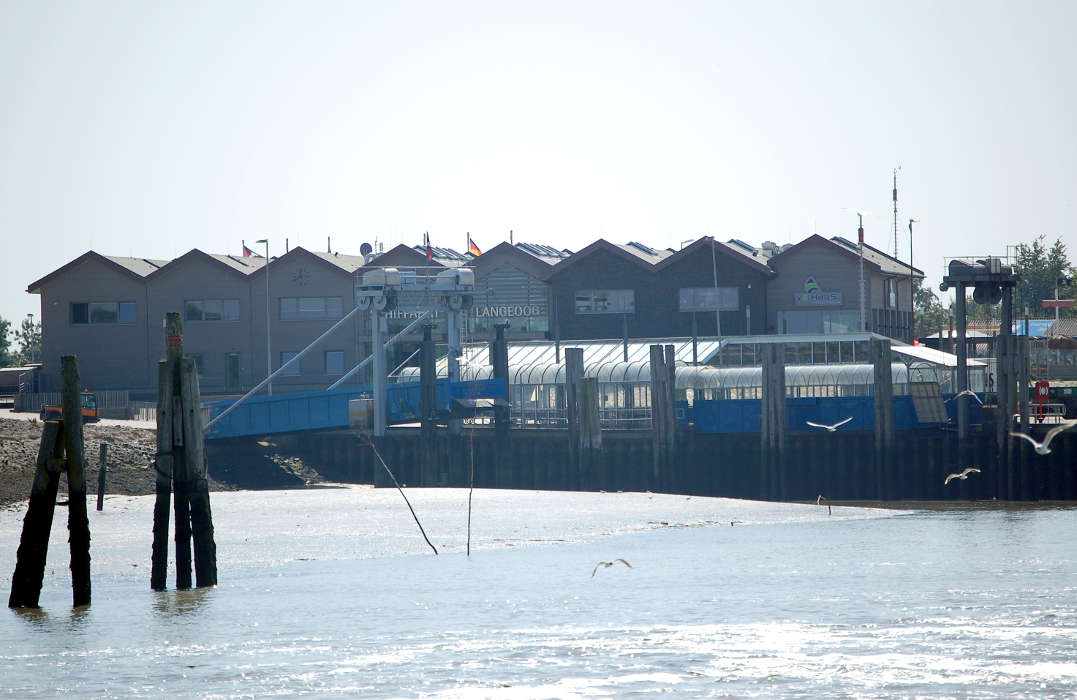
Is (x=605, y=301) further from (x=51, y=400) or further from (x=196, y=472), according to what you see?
(x=196, y=472)

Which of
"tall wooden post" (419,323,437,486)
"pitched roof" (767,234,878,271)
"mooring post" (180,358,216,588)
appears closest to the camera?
"mooring post" (180,358,216,588)

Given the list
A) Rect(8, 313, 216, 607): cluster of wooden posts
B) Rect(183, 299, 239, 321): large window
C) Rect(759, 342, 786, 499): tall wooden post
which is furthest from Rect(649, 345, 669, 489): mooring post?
Rect(183, 299, 239, 321): large window

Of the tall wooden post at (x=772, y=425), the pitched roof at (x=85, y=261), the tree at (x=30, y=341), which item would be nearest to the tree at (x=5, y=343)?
the tree at (x=30, y=341)

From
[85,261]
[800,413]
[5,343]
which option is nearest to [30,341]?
[5,343]

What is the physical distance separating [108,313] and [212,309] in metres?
6.50

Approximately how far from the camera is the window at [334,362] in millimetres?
83562

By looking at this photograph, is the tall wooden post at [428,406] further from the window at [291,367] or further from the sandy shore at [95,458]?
the window at [291,367]

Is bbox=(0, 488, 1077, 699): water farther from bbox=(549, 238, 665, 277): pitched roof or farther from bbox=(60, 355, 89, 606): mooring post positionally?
bbox=(549, 238, 665, 277): pitched roof

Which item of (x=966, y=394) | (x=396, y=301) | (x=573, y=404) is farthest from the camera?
(x=396, y=301)

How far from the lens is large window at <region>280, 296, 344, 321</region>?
84188 mm

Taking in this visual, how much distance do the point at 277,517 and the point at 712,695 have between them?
2462cm

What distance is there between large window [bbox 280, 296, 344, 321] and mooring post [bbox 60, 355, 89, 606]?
60.7 m

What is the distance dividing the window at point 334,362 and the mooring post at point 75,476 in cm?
5965

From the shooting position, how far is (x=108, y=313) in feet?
278
